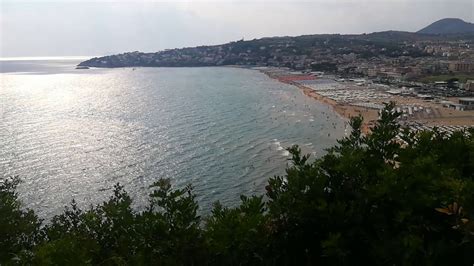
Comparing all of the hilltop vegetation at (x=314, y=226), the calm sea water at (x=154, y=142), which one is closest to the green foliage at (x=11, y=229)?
the hilltop vegetation at (x=314, y=226)

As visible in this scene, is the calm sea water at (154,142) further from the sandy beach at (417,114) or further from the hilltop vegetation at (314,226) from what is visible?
the hilltop vegetation at (314,226)

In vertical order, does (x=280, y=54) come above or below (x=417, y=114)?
above

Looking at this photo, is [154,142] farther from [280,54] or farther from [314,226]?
[280,54]

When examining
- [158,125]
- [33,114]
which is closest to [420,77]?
[158,125]

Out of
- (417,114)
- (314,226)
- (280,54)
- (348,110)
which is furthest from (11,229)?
(280,54)

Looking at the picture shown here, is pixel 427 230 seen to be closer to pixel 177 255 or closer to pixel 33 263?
pixel 177 255

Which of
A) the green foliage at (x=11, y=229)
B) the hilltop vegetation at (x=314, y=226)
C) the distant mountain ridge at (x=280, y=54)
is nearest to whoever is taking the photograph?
the hilltop vegetation at (x=314, y=226)

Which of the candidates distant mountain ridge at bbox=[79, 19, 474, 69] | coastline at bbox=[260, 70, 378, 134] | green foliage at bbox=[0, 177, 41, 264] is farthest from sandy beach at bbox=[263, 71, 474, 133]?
distant mountain ridge at bbox=[79, 19, 474, 69]

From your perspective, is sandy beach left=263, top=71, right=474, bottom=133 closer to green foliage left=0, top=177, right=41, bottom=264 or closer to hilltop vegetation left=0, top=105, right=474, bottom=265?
hilltop vegetation left=0, top=105, right=474, bottom=265

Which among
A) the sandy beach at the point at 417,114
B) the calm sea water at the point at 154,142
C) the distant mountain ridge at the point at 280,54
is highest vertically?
the distant mountain ridge at the point at 280,54
